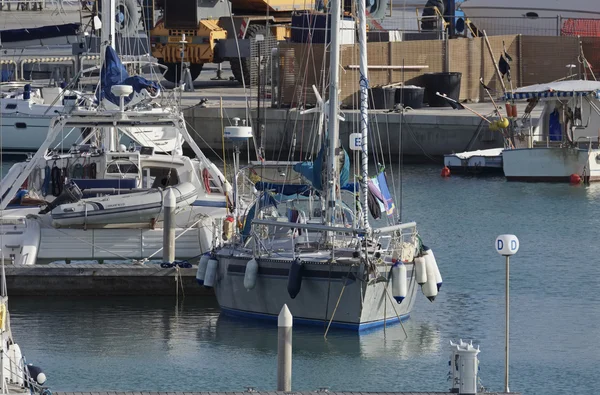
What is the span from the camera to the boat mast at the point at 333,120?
77.6 feet

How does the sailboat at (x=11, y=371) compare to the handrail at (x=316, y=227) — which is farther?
the handrail at (x=316, y=227)

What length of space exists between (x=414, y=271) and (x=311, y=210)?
2306 mm

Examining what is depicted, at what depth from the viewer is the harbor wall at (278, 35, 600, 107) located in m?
47.2

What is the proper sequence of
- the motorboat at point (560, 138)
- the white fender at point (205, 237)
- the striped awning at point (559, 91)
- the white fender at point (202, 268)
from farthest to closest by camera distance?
the motorboat at point (560, 138), the striped awning at point (559, 91), the white fender at point (205, 237), the white fender at point (202, 268)

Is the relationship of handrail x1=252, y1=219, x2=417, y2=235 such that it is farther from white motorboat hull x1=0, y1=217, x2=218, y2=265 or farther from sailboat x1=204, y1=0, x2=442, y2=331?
white motorboat hull x1=0, y1=217, x2=218, y2=265

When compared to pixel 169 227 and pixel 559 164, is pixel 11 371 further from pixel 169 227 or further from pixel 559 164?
pixel 559 164

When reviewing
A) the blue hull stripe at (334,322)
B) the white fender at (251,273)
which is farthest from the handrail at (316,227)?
the blue hull stripe at (334,322)

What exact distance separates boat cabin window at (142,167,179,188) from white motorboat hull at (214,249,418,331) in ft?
19.0

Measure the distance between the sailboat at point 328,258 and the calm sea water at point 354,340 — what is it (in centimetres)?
39

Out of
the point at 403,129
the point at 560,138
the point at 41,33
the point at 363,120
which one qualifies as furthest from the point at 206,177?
the point at 41,33

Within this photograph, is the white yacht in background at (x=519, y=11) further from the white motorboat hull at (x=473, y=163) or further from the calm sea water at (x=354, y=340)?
the calm sea water at (x=354, y=340)

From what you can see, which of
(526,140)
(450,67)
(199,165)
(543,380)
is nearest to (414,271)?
(543,380)

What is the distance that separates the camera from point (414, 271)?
2334 cm

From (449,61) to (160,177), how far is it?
22.8m
